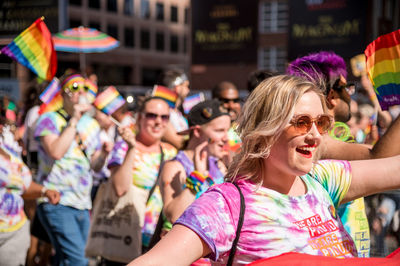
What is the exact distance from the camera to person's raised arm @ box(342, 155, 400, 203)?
2.58m

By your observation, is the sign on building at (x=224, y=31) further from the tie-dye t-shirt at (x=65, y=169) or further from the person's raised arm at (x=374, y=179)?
the person's raised arm at (x=374, y=179)

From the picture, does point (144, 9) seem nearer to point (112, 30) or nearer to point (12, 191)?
point (112, 30)

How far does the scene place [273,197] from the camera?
7.64 ft

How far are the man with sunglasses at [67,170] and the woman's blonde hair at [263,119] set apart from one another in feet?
10.9

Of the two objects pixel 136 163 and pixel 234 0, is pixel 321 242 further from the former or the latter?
pixel 234 0

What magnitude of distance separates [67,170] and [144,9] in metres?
57.8

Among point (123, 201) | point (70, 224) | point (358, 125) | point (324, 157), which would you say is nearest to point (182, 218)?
point (324, 157)

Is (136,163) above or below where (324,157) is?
below

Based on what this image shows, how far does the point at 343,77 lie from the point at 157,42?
6032 cm

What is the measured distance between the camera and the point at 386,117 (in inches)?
242

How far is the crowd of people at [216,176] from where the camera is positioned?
223 cm

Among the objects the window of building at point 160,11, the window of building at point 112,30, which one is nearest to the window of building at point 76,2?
the window of building at point 112,30

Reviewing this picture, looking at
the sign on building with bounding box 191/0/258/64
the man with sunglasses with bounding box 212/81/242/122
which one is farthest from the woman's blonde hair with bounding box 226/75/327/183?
the sign on building with bounding box 191/0/258/64

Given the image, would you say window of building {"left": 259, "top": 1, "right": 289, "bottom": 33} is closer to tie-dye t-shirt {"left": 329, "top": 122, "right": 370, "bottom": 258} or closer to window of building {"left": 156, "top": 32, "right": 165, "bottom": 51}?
window of building {"left": 156, "top": 32, "right": 165, "bottom": 51}
